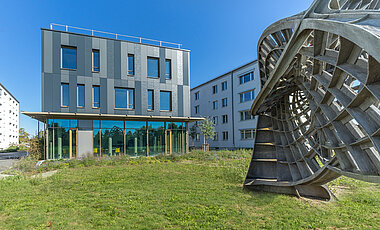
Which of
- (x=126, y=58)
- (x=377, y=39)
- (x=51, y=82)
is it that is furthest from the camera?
(x=126, y=58)

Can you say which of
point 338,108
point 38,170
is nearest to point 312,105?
point 338,108

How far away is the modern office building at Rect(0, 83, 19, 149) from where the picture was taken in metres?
62.1

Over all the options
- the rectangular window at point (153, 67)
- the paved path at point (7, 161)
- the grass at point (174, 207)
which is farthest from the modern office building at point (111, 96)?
the grass at point (174, 207)

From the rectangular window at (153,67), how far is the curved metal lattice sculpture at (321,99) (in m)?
17.6

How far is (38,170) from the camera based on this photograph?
1377 centimetres

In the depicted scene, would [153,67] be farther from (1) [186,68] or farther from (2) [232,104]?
(2) [232,104]

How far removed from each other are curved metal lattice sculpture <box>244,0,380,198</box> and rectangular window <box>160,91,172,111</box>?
54.5 feet

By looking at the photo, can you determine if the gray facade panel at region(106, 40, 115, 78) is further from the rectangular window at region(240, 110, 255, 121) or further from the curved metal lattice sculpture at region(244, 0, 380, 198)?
the rectangular window at region(240, 110, 255, 121)

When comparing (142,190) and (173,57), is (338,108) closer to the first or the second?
(142,190)

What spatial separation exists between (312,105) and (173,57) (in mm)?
21572

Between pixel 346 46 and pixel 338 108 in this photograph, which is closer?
pixel 346 46

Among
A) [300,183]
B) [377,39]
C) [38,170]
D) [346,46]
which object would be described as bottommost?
[38,170]

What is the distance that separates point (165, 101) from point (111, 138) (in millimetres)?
7178

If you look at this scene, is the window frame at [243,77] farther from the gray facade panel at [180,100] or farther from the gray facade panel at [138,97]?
the gray facade panel at [138,97]
